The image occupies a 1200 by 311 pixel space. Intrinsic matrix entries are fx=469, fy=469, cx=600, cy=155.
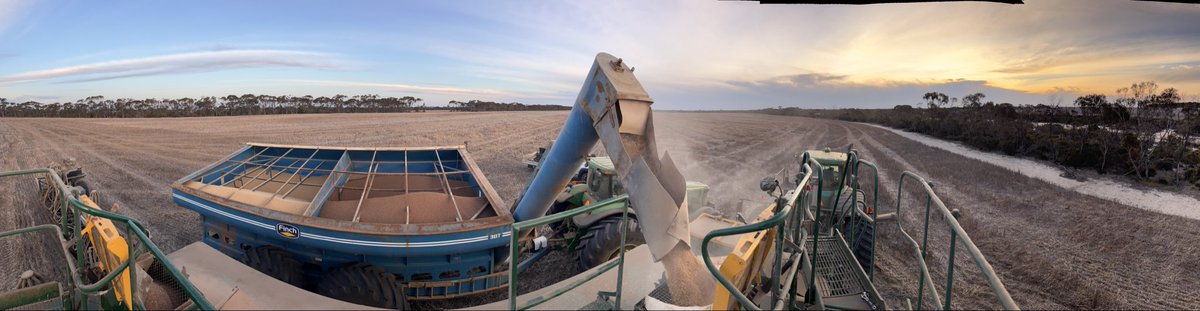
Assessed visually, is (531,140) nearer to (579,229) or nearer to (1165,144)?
(579,229)

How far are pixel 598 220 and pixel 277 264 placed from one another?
353 centimetres

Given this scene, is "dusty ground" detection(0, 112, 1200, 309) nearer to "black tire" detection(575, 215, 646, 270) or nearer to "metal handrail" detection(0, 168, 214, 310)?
"black tire" detection(575, 215, 646, 270)

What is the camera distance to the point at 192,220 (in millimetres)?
9594

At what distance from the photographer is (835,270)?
4484 mm

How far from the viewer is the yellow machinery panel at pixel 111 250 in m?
3.42

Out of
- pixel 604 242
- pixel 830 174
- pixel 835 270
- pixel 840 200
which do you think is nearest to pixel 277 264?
pixel 604 242

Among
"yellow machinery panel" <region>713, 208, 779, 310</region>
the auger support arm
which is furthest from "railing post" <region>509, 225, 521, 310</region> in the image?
"yellow machinery panel" <region>713, 208, 779, 310</region>

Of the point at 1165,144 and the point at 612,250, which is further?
the point at 1165,144

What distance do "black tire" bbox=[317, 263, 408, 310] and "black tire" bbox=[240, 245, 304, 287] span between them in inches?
15.5

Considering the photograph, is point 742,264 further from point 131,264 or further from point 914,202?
point 914,202

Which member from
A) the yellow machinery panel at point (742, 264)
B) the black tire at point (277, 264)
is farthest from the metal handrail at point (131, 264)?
the yellow machinery panel at point (742, 264)

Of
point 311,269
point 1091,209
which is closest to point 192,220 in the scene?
point 311,269

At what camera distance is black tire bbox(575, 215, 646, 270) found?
18.3ft

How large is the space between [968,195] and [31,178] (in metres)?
28.5
